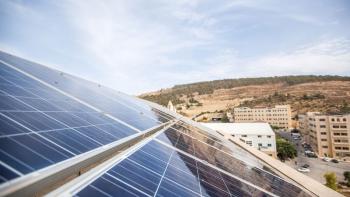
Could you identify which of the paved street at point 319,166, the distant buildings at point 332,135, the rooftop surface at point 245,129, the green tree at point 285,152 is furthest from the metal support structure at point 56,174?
the distant buildings at point 332,135

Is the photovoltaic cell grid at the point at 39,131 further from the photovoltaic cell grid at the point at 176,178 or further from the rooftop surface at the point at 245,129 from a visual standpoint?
the rooftop surface at the point at 245,129

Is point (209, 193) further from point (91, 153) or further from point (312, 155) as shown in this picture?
point (312, 155)

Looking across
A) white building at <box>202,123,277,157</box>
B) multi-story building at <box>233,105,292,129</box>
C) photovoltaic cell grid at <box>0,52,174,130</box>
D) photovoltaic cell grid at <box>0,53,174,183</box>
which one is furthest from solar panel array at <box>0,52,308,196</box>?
multi-story building at <box>233,105,292,129</box>

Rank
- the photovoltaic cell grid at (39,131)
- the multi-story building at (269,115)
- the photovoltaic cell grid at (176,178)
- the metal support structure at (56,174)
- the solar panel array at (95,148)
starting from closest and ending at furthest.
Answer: the metal support structure at (56,174), the photovoltaic cell grid at (39,131), the solar panel array at (95,148), the photovoltaic cell grid at (176,178), the multi-story building at (269,115)

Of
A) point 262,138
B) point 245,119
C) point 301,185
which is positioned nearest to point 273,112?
point 245,119

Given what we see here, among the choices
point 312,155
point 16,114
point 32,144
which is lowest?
point 312,155

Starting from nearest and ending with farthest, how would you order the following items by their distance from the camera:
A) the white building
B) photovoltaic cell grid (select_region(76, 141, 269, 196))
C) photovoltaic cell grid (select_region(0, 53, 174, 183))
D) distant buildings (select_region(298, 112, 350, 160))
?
photovoltaic cell grid (select_region(0, 53, 174, 183)) → photovoltaic cell grid (select_region(76, 141, 269, 196)) → the white building → distant buildings (select_region(298, 112, 350, 160))

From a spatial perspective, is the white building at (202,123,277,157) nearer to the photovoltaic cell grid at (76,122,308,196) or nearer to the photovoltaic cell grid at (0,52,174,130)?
the photovoltaic cell grid at (0,52,174,130)

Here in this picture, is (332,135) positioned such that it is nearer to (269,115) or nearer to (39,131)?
(269,115)
